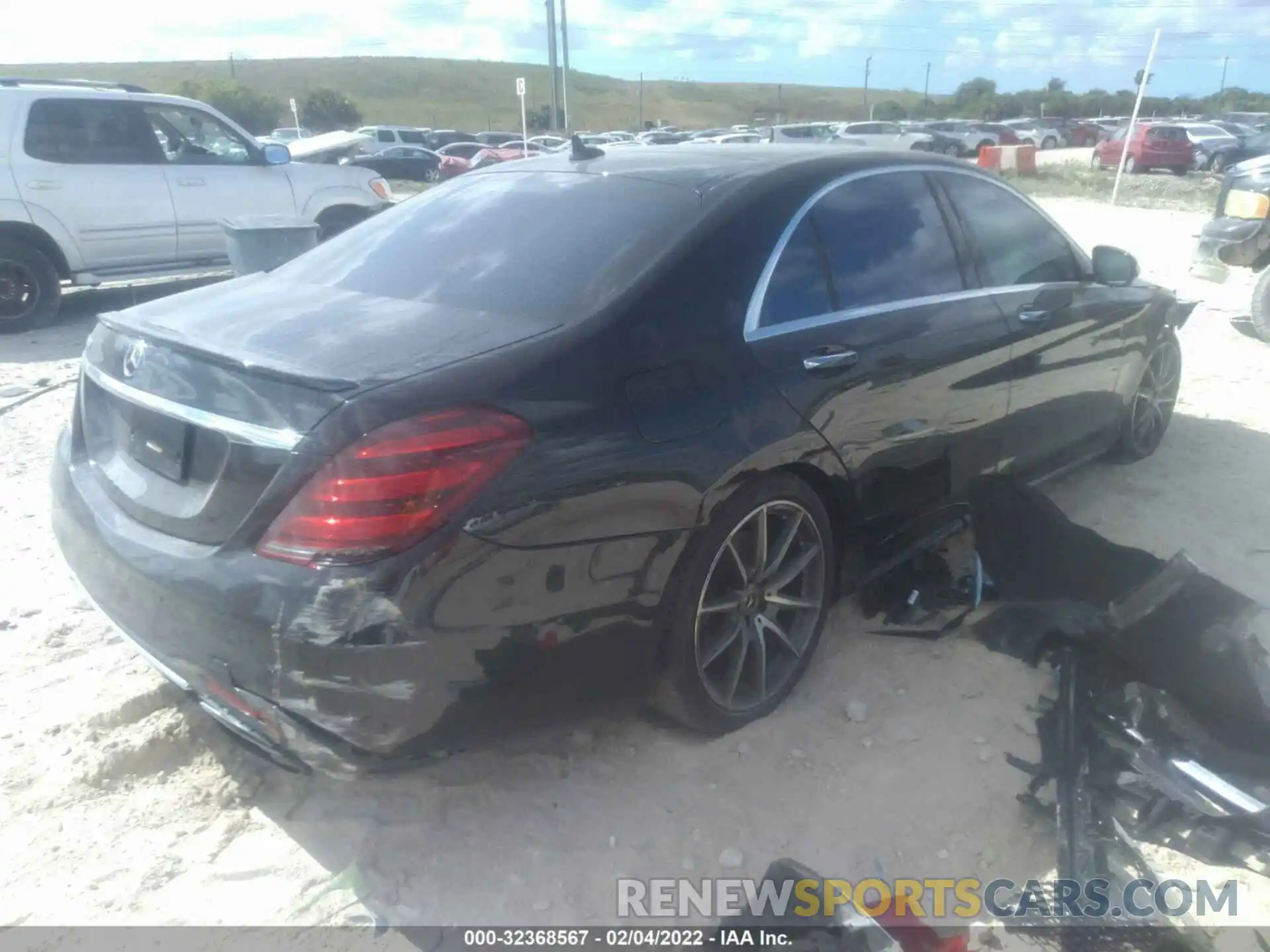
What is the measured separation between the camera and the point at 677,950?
2.38m

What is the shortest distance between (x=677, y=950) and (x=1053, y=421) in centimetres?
281

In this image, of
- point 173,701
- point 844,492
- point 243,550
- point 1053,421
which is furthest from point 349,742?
point 1053,421

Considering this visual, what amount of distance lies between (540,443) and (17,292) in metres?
8.31

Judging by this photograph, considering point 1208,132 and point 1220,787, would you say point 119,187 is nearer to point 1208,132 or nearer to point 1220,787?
point 1220,787

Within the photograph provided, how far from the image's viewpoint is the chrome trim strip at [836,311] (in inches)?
113

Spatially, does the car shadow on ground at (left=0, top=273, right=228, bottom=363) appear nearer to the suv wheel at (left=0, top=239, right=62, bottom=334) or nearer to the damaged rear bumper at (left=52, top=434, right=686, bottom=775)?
the suv wheel at (left=0, top=239, right=62, bottom=334)

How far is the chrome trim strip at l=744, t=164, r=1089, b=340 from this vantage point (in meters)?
2.88

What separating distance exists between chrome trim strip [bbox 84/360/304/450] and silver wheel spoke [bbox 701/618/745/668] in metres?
1.28

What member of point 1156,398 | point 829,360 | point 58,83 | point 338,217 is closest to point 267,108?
point 338,217

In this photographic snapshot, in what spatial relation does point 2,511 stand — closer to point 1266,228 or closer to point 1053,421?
point 1053,421

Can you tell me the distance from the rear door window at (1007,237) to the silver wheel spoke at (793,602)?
4.99 feet

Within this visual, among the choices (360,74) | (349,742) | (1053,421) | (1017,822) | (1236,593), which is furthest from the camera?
(360,74)

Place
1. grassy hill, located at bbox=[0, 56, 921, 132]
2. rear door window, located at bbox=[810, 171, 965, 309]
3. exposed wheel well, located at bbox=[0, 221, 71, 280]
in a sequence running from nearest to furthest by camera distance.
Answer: rear door window, located at bbox=[810, 171, 965, 309] < exposed wheel well, located at bbox=[0, 221, 71, 280] < grassy hill, located at bbox=[0, 56, 921, 132]

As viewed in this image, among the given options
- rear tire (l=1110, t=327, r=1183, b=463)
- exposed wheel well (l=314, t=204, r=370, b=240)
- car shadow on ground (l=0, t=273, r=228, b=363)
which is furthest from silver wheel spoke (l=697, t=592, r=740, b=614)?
exposed wheel well (l=314, t=204, r=370, b=240)
